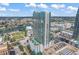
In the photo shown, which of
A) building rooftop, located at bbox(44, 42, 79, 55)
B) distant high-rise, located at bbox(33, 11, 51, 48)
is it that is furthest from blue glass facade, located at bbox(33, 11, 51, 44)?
building rooftop, located at bbox(44, 42, 79, 55)

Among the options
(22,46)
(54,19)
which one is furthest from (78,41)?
(22,46)

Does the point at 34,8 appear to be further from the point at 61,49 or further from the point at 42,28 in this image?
the point at 61,49

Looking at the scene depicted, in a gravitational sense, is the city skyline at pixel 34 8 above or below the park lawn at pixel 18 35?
above

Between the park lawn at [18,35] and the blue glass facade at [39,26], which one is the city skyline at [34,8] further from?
the park lawn at [18,35]

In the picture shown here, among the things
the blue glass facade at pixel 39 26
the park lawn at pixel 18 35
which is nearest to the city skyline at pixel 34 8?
the blue glass facade at pixel 39 26

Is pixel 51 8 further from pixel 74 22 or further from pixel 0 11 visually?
pixel 0 11
